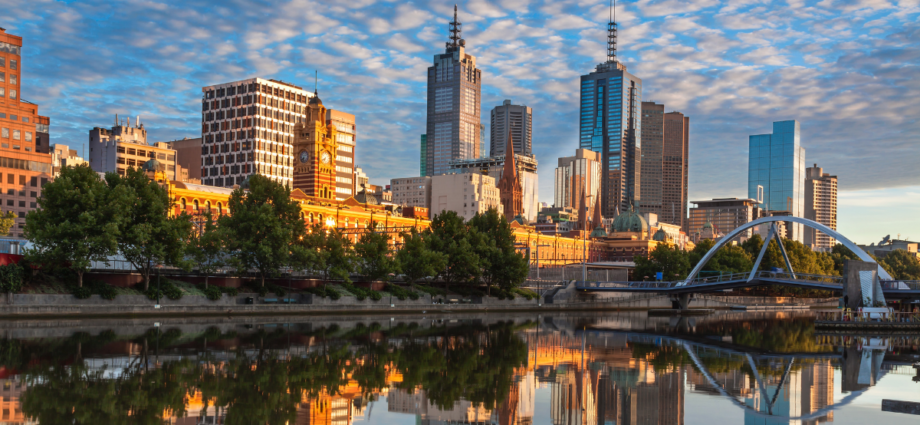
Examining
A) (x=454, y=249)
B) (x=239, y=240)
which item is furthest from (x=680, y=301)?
(x=239, y=240)

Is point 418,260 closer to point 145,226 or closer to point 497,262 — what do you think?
point 497,262

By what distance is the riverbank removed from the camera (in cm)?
6606

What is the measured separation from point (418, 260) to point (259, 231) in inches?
812

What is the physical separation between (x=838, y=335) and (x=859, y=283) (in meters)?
15.2

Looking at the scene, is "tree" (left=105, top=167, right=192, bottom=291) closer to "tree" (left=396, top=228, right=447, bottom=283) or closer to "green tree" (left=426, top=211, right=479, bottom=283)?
"tree" (left=396, top=228, right=447, bottom=283)

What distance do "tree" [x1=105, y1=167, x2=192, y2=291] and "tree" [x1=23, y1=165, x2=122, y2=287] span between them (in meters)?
1.03

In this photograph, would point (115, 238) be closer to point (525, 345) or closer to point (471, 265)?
point (525, 345)

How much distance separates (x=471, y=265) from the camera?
108 meters

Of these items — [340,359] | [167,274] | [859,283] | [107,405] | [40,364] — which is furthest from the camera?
[859,283]

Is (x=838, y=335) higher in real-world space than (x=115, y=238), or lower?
lower

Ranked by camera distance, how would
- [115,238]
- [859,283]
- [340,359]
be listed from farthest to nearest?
[859,283]
[115,238]
[340,359]

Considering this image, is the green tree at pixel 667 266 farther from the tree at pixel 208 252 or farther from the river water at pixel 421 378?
the river water at pixel 421 378

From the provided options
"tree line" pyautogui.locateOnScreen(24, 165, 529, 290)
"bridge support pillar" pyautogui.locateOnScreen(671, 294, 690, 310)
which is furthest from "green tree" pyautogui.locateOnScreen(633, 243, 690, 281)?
"tree line" pyautogui.locateOnScreen(24, 165, 529, 290)

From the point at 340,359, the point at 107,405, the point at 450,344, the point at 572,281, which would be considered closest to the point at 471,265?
the point at 572,281
